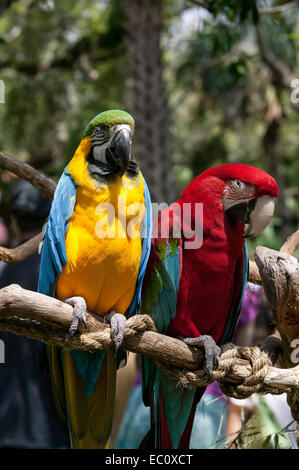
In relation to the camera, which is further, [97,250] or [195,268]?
[195,268]

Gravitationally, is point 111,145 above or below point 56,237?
above

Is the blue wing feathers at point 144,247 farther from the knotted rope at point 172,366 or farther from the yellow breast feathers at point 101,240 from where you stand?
the knotted rope at point 172,366

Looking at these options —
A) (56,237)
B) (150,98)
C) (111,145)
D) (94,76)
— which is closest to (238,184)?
(111,145)

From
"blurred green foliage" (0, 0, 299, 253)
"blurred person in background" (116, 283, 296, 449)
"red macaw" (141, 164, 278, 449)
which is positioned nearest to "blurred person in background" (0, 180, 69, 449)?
"blurred person in background" (116, 283, 296, 449)

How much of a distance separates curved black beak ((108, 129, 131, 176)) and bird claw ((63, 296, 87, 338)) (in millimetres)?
371

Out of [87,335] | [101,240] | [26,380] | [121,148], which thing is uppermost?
[121,148]

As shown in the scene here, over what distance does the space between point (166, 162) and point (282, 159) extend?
237 inches

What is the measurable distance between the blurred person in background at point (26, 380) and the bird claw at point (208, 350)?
0.84 m

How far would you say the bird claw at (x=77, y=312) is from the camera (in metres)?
1.30

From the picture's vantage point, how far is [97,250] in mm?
1405

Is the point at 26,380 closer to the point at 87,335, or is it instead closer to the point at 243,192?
the point at 87,335

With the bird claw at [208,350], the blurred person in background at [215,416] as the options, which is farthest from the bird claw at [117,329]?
the blurred person in background at [215,416]

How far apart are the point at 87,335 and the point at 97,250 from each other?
0.23 metres

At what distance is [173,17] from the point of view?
8.12m
